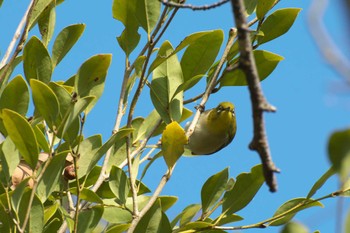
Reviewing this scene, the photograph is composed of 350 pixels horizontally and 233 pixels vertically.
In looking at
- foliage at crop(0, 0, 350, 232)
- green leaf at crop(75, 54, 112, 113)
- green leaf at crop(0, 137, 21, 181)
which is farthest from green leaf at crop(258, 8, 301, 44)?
Answer: green leaf at crop(0, 137, 21, 181)

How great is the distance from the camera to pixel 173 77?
1807 mm

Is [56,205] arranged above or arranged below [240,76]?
below

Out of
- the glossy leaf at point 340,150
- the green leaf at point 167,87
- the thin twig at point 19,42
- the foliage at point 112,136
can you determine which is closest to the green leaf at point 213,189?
the foliage at point 112,136

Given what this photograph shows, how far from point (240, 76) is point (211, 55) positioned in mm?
98

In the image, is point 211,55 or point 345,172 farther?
point 211,55

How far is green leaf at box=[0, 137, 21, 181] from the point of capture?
4.80 ft

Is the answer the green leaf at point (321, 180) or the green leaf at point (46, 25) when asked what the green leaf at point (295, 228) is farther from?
the green leaf at point (46, 25)

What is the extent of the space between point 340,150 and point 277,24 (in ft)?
3.78

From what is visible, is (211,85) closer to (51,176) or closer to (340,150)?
(51,176)

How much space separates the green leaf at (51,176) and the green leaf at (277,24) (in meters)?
0.68

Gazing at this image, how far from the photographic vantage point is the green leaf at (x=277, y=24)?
1.88 meters

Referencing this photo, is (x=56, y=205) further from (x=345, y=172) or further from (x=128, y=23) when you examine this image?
(x=345, y=172)

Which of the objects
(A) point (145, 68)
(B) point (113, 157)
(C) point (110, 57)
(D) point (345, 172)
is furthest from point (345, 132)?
(B) point (113, 157)

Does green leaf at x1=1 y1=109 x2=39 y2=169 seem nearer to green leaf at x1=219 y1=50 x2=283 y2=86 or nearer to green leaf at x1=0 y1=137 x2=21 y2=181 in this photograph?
green leaf at x1=0 y1=137 x2=21 y2=181
